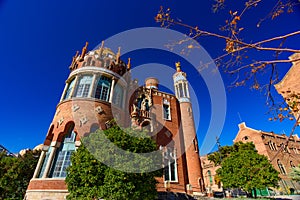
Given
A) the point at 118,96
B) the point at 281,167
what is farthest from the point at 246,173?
the point at 281,167

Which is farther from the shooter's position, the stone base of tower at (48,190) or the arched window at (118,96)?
the arched window at (118,96)

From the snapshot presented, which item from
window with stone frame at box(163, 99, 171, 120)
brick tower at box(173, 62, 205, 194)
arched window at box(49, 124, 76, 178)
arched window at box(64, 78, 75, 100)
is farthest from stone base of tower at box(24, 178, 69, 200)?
window with stone frame at box(163, 99, 171, 120)

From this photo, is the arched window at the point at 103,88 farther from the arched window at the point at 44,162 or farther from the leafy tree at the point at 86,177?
the leafy tree at the point at 86,177

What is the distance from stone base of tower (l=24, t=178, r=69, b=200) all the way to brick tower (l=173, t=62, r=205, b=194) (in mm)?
12287

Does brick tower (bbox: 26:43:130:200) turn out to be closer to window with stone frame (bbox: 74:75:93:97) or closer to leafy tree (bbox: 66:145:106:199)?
window with stone frame (bbox: 74:75:93:97)

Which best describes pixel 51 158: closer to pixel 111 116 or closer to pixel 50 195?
pixel 50 195

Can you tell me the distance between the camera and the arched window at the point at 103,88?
1681 centimetres

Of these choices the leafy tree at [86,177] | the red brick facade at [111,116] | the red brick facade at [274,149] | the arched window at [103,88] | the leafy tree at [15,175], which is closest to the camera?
the leafy tree at [86,177]

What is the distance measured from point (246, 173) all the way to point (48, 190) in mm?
17030

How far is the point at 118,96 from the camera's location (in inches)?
719

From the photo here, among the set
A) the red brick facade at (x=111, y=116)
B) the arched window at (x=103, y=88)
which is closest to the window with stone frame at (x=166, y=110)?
the red brick facade at (x=111, y=116)

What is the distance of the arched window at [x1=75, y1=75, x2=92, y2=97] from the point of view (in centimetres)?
1648

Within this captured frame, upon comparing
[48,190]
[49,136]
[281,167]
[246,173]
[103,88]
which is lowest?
[48,190]

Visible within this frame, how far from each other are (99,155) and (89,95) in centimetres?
787
